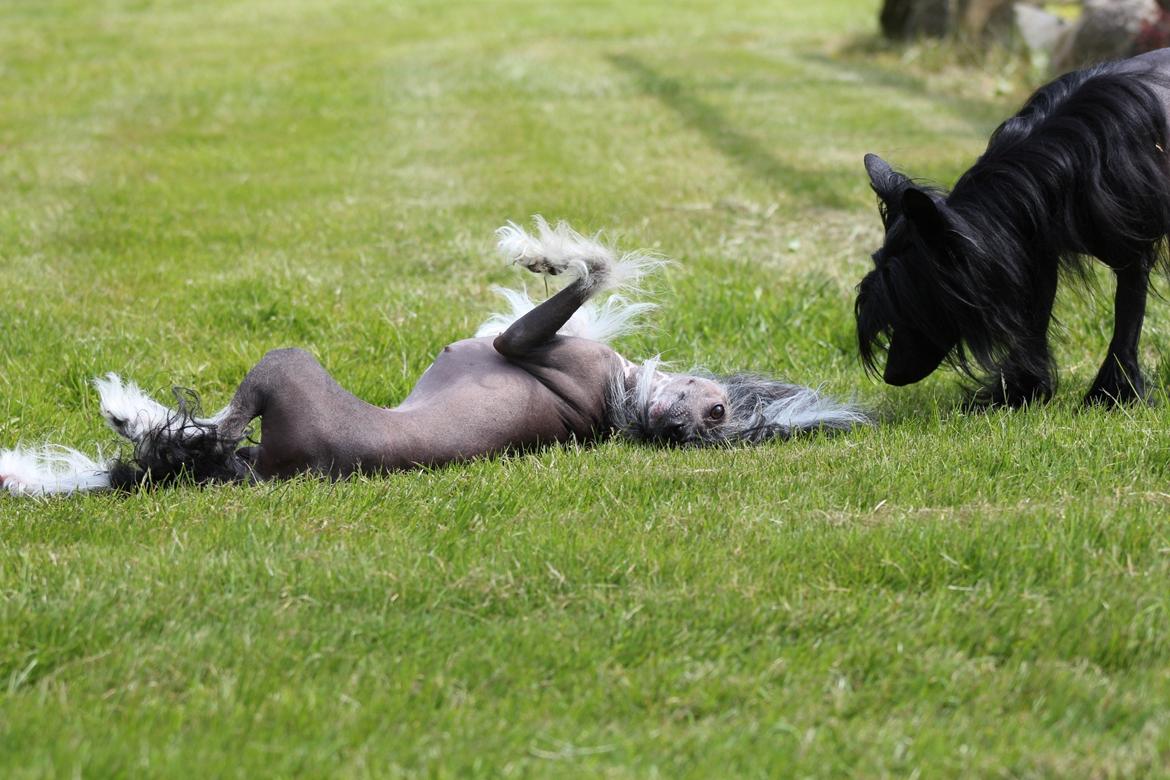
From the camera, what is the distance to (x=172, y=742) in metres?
2.55

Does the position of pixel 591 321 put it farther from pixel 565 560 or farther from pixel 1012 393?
pixel 565 560

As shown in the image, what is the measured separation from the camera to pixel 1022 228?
4.52 meters

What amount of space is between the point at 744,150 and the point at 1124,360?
269 inches

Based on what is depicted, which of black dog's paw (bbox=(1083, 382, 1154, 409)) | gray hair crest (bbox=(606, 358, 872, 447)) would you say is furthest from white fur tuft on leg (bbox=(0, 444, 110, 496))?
black dog's paw (bbox=(1083, 382, 1154, 409))

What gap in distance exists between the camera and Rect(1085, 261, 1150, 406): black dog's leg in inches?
192

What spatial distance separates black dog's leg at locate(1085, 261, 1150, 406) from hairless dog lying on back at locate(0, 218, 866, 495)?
0.90 m

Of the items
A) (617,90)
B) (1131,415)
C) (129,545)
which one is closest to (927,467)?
(1131,415)

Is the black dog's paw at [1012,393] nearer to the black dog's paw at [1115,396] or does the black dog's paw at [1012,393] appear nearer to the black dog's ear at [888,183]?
the black dog's paw at [1115,396]

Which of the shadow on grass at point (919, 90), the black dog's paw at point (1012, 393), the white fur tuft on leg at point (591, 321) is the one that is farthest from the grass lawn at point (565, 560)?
the shadow on grass at point (919, 90)

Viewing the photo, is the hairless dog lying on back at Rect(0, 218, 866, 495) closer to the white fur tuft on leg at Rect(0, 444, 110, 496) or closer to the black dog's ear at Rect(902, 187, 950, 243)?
the white fur tuft on leg at Rect(0, 444, 110, 496)

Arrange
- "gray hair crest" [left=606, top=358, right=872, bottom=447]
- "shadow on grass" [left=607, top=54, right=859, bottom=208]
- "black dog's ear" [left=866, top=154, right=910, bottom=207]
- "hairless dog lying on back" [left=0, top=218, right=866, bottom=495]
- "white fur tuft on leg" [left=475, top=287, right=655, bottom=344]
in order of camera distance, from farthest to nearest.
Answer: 1. "shadow on grass" [left=607, top=54, right=859, bottom=208]
2. "white fur tuft on leg" [left=475, top=287, right=655, bottom=344]
3. "gray hair crest" [left=606, top=358, right=872, bottom=447]
4. "black dog's ear" [left=866, top=154, right=910, bottom=207]
5. "hairless dog lying on back" [left=0, top=218, right=866, bottom=495]

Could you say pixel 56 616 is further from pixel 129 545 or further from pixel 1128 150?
pixel 1128 150

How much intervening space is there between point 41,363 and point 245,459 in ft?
5.46

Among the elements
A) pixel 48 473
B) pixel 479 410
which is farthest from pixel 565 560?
pixel 48 473
